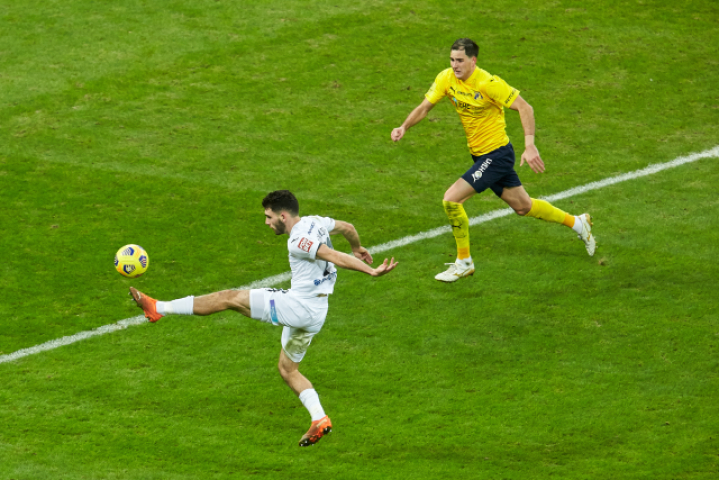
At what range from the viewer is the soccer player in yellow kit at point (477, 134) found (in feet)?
34.5

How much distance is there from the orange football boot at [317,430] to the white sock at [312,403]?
48 millimetres

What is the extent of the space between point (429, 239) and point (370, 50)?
5898 mm

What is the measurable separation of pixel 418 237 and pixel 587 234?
213cm

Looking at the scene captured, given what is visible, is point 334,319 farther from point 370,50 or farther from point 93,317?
point 370,50

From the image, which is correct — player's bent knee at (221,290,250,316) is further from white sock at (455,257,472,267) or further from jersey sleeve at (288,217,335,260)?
white sock at (455,257,472,267)

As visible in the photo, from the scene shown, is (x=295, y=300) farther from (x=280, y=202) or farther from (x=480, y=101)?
(x=480, y=101)

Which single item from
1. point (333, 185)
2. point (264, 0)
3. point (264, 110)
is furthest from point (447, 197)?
point (264, 0)

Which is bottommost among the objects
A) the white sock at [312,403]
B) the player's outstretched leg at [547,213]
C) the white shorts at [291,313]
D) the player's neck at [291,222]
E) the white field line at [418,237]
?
the white field line at [418,237]

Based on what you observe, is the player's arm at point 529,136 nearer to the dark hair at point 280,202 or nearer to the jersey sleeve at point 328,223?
the jersey sleeve at point 328,223

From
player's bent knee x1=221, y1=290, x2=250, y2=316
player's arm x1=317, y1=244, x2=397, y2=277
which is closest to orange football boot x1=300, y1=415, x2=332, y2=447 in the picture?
player's bent knee x1=221, y1=290, x2=250, y2=316

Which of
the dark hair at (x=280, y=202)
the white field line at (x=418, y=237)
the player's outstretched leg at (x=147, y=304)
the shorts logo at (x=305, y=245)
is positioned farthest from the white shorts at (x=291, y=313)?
the white field line at (x=418, y=237)

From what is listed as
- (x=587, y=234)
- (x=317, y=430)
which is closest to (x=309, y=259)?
(x=317, y=430)

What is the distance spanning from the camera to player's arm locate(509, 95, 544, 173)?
1025 centimetres

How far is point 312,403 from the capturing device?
8086mm
